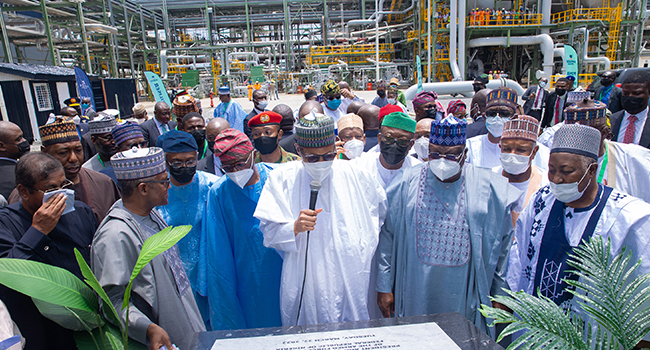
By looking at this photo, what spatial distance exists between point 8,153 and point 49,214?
2.09m

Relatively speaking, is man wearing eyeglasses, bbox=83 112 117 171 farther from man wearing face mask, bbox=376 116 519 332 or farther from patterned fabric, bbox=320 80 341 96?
patterned fabric, bbox=320 80 341 96

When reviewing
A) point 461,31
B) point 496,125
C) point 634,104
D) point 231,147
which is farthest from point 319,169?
point 461,31

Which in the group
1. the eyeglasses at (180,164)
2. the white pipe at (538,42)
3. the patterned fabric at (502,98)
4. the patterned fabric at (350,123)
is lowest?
the eyeglasses at (180,164)

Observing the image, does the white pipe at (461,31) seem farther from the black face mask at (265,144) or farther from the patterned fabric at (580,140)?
the patterned fabric at (580,140)

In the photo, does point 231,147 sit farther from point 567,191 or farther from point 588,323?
point 588,323

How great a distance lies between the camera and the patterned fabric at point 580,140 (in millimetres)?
2090

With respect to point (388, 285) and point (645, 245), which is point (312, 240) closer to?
point (388, 285)

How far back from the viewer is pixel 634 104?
449cm

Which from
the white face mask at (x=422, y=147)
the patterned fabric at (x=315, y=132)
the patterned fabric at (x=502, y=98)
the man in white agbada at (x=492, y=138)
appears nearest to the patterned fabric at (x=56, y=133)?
the patterned fabric at (x=315, y=132)

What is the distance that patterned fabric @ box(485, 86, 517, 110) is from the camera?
171 inches

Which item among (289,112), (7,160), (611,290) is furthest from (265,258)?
(289,112)

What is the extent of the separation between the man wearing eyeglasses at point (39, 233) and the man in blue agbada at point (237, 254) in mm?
820

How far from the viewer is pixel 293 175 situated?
265 centimetres

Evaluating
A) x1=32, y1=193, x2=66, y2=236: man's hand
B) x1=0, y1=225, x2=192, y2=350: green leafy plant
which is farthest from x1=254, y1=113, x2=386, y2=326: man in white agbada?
x1=32, y1=193, x2=66, y2=236: man's hand
